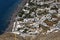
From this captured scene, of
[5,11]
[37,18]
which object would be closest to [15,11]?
[5,11]

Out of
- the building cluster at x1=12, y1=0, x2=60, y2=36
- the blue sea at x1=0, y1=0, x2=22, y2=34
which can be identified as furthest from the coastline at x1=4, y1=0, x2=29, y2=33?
the building cluster at x1=12, y1=0, x2=60, y2=36

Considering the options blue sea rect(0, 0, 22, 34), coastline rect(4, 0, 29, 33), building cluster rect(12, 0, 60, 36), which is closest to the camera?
building cluster rect(12, 0, 60, 36)

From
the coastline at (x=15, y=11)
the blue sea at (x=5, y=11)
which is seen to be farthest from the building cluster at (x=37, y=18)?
the blue sea at (x=5, y=11)

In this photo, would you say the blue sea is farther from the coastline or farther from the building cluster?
the building cluster

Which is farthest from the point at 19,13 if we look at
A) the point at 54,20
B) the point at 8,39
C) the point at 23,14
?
the point at 8,39

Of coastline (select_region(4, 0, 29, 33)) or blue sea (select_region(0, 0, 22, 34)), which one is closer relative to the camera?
coastline (select_region(4, 0, 29, 33))

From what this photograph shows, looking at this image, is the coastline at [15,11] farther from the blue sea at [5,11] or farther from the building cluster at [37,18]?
the building cluster at [37,18]
